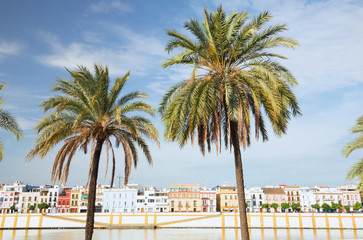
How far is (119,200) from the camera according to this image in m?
110

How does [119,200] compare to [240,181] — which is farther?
[119,200]

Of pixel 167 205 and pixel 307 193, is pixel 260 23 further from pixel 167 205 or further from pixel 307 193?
pixel 307 193

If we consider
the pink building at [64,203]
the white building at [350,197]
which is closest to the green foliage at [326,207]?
the white building at [350,197]

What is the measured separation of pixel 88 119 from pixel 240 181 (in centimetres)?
963

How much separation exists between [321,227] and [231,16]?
73.5 meters

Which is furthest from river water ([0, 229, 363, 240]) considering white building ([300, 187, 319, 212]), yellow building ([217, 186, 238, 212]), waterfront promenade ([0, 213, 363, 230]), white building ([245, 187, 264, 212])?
white building ([300, 187, 319, 212])

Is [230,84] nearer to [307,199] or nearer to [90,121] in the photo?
[90,121]

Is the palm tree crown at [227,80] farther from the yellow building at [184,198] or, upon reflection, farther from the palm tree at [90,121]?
the yellow building at [184,198]

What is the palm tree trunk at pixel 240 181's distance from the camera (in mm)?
14555

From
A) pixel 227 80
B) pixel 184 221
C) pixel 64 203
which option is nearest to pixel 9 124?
pixel 227 80

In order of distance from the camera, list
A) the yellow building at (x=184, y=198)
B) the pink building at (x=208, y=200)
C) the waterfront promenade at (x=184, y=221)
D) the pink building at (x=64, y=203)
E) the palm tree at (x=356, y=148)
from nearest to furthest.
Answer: the palm tree at (x=356, y=148), the waterfront promenade at (x=184, y=221), the yellow building at (x=184, y=198), the pink building at (x=208, y=200), the pink building at (x=64, y=203)

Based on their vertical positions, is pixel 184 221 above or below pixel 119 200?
below

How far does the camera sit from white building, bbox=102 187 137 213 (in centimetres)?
10969

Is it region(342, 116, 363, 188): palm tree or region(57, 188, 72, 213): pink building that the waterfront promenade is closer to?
region(57, 188, 72, 213): pink building
